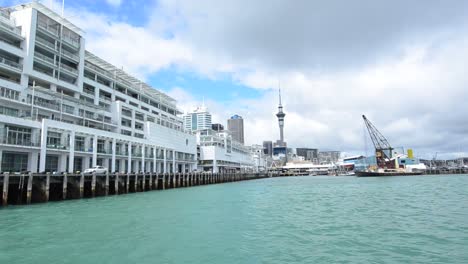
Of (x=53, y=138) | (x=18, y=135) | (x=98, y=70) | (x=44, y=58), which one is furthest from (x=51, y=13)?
(x=18, y=135)

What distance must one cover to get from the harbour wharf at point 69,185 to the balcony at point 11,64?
75.6ft

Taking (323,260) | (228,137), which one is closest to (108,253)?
(323,260)

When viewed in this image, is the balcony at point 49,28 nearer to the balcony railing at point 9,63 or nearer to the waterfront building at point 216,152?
the balcony railing at point 9,63

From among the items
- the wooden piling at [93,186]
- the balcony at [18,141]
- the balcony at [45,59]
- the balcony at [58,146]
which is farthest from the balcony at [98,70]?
the wooden piling at [93,186]

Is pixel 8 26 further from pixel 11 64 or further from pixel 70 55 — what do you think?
pixel 70 55

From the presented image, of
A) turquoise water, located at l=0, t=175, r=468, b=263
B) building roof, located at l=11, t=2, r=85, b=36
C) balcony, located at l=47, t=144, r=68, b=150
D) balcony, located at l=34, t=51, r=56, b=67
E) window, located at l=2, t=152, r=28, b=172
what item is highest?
building roof, located at l=11, t=2, r=85, b=36

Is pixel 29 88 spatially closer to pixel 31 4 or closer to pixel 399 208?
pixel 31 4

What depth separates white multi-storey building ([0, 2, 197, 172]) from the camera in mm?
48375

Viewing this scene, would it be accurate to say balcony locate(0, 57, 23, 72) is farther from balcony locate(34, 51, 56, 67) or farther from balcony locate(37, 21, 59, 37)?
balcony locate(37, 21, 59, 37)

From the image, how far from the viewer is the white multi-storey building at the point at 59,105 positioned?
48375 mm

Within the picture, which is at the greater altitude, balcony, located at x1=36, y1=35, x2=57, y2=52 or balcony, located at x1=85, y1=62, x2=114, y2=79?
balcony, located at x1=85, y1=62, x2=114, y2=79

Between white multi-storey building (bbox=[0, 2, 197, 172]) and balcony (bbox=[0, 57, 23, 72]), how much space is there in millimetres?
157

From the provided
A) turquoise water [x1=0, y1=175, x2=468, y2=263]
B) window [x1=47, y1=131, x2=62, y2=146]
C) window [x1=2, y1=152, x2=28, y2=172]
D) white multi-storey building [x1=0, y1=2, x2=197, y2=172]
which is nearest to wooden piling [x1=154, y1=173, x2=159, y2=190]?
white multi-storey building [x1=0, y1=2, x2=197, y2=172]

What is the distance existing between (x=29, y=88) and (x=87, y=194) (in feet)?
77.3
